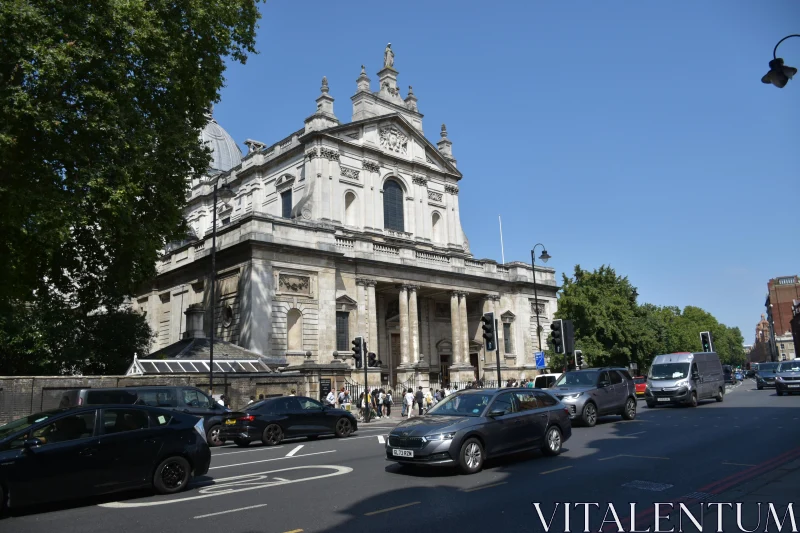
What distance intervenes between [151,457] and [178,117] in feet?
44.6

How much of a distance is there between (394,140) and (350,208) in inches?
269

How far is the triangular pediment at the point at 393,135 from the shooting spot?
4044 centimetres

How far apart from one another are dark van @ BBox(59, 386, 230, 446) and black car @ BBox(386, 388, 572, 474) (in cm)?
611

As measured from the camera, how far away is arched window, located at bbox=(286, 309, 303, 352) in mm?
31375

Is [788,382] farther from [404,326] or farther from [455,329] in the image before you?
[404,326]

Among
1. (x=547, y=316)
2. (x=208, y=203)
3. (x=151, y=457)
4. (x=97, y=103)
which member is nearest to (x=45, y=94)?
(x=97, y=103)

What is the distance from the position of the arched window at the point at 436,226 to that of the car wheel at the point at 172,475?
37242 millimetres

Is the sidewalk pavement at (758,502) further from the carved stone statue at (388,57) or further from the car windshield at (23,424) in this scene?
the carved stone statue at (388,57)

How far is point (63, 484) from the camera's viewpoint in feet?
27.0

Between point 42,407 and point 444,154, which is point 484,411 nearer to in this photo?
point 42,407

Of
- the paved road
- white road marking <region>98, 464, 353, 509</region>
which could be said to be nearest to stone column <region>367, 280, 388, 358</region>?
the paved road

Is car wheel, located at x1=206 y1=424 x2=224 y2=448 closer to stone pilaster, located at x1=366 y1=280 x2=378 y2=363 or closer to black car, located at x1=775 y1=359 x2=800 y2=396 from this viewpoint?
stone pilaster, located at x1=366 y1=280 x2=378 y2=363

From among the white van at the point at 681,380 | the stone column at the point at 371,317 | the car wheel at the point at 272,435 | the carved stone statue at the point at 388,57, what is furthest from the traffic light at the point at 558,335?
the carved stone statue at the point at 388,57

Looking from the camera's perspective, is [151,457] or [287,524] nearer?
[287,524]
